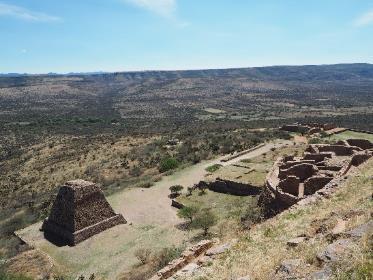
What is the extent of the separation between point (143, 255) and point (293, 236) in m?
10.7

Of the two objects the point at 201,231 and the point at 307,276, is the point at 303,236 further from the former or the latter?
the point at 201,231

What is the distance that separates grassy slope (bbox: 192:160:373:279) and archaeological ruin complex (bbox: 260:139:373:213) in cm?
394

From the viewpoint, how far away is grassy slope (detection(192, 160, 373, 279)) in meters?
9.00

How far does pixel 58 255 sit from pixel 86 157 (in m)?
30.6

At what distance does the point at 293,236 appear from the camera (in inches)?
481

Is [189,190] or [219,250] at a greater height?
[219,250]

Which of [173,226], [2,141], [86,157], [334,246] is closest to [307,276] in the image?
[334,246]

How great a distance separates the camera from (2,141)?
77000mm

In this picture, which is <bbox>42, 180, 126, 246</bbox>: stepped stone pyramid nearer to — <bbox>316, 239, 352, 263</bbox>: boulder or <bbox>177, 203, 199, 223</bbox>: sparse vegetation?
<bbox>177, 203, 199, 223</bbox>: sparse vegetation

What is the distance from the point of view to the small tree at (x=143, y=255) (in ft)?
68.0

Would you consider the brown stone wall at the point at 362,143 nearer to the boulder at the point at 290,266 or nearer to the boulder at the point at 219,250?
the boulder at the point at 219,250

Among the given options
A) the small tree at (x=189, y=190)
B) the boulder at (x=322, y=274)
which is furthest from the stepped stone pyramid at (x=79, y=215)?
the boulder at (x=322, y=274)

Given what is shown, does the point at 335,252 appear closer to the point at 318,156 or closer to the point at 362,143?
the point at 318,156

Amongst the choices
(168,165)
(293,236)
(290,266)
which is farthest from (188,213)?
(290,266)
